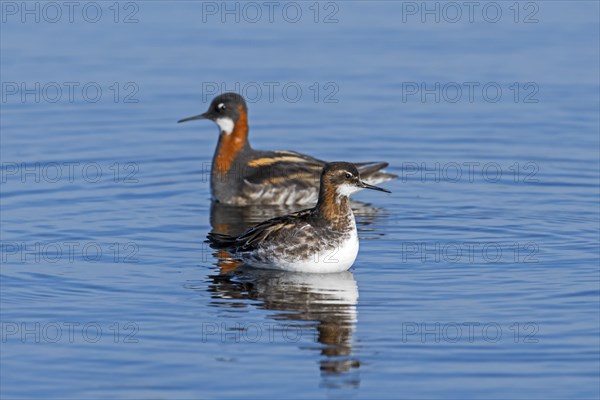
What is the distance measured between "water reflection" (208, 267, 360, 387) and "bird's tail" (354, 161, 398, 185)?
5.35 meters

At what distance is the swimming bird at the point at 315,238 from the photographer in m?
18.5

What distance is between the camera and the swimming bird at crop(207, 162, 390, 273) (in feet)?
60.5

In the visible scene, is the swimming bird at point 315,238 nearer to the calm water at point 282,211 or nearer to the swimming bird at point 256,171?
the calm water at point 282,211

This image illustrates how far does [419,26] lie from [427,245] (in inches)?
570

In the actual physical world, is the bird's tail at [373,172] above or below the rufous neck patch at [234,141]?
below

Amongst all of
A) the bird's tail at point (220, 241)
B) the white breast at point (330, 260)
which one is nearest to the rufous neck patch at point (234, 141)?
the bird's tail at point (220, 241)

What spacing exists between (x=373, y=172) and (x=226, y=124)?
2.83 m

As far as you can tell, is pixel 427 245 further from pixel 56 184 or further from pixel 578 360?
pixel 56 184

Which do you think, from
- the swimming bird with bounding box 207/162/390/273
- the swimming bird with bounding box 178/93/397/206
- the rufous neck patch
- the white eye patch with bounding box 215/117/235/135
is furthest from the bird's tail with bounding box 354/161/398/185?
the swimming bird with bounding box 207/162/390/273

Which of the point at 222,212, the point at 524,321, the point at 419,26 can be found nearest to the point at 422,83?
the point at 419,26

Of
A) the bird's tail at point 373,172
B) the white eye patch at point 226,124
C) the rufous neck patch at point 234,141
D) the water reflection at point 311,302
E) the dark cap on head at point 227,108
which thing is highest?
the dark cap on head at point 227,108

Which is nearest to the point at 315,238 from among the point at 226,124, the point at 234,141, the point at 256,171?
the point at 256,171

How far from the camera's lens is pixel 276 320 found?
16.5 metres

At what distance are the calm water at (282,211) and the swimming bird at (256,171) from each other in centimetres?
56
